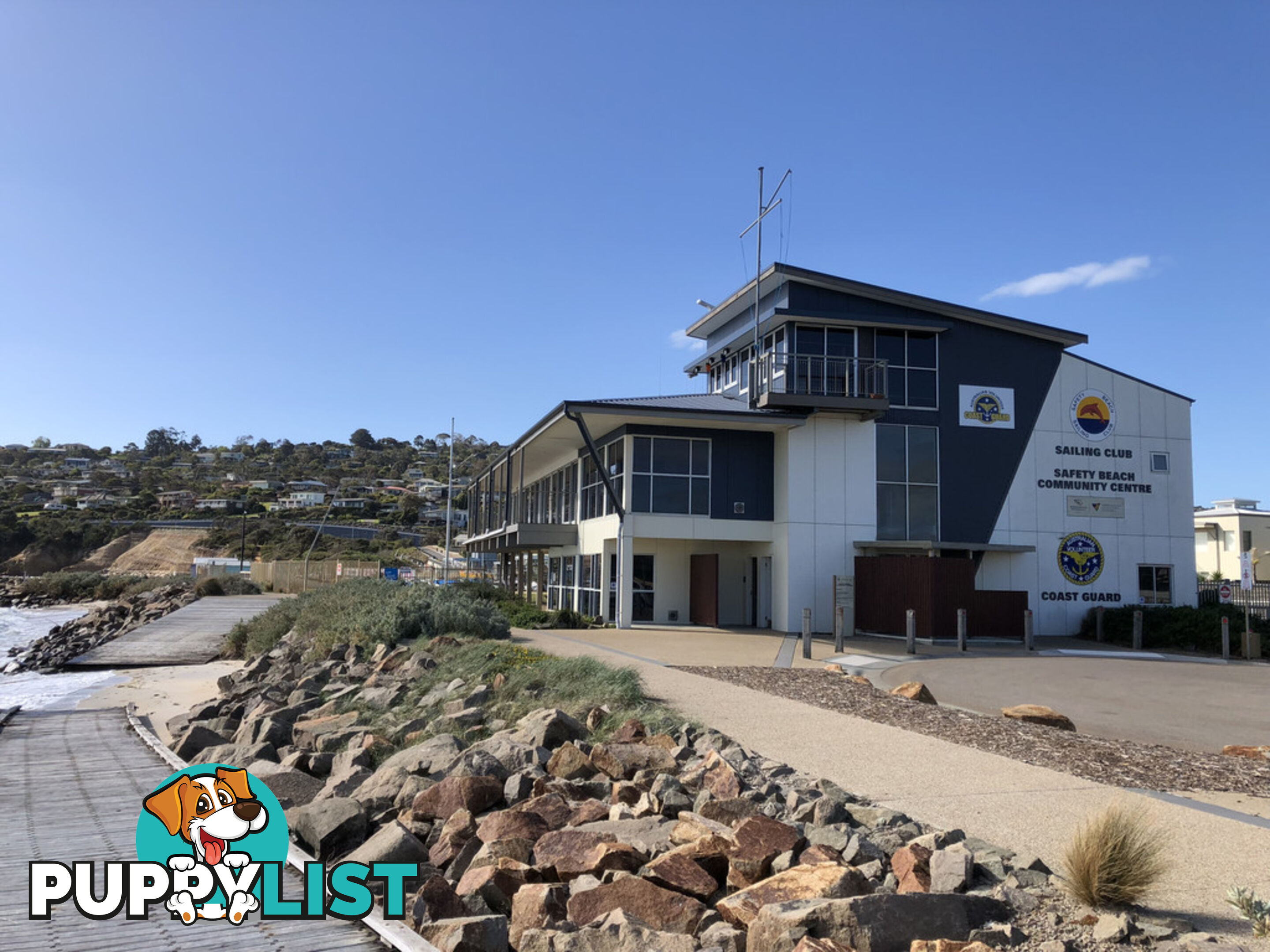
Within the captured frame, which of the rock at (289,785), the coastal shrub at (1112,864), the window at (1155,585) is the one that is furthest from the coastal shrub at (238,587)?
the coastal shrub at (1112,864)

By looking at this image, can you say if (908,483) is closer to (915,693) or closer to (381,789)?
(915,693)

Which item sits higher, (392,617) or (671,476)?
(671,476)

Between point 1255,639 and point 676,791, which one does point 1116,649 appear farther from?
point 676,791

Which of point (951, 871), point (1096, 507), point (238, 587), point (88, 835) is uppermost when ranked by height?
point (1096, 507)

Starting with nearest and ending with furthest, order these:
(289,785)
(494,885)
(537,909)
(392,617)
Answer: (537,909)
(494,885)
(289,785)
(392,617)

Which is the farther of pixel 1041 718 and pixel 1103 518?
pixel 1103 518

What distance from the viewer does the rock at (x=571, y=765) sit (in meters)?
8.34

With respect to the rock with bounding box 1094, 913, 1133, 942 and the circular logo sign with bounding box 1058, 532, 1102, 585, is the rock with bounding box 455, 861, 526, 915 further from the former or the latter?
the circular logo sign with bounding box 1058, 532, 1102, 585

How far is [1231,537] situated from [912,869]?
194 feet

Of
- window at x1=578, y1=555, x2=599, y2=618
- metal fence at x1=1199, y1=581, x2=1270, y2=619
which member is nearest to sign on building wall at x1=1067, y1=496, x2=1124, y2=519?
metal fence at x1=1199, y1=581, x2=1270, y2=619

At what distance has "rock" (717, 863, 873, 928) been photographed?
16.6 feet

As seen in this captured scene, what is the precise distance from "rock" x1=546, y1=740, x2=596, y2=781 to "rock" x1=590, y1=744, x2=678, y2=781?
86 millimetres

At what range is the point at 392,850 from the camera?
656cm

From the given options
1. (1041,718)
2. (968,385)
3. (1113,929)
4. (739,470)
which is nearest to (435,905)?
(1113,929)
